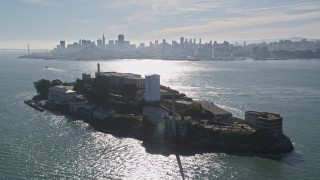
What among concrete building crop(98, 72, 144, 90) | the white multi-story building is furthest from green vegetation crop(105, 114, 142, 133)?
concrete building crop(98, 72, 144, 90)

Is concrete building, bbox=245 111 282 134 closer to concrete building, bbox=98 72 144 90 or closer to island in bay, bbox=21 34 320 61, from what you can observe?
concrete building, bbox=98 72 144 90

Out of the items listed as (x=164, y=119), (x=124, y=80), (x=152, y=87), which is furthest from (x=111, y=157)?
(x=124, y=80)

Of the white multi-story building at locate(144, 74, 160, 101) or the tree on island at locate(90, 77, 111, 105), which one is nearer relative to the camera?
the white multi-story building at locate(144, 74, 160, 101)

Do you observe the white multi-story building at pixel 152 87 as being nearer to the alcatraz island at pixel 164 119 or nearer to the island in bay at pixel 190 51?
the alcatraz island at pixel 164 119

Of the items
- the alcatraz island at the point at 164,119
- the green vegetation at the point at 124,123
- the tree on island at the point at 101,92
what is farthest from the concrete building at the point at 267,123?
the tree on island at the point at 101,92

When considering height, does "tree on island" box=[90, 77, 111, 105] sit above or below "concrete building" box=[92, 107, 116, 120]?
above

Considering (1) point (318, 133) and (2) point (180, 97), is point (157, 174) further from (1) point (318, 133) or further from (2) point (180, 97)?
(2) point (180, 97)

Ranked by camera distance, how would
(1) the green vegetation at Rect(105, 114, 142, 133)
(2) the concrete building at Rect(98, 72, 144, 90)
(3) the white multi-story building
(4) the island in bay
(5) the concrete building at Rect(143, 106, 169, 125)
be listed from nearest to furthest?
1. (5) the concrete building at Rect(143, 106, 169, 125)
2. (1) the green vegetation at Rect(105, 114, 142, 133)
3. (3) the white multi-story building
4. (2) the concrete building at Rect(98, 72, 144, 90)
5. (4) the island in bay

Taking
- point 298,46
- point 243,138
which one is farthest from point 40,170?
point 298,46
